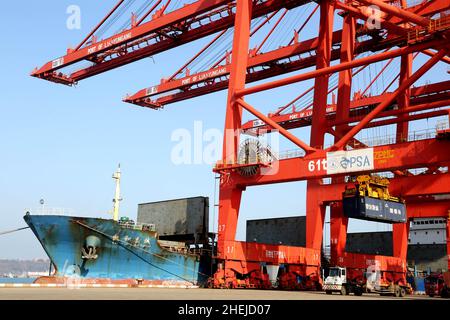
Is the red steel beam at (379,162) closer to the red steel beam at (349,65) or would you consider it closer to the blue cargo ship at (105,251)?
the red steel beam at (349,65)

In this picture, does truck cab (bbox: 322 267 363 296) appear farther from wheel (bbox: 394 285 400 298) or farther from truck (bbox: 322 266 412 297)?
wheel (bbox: 394 285 400 298)

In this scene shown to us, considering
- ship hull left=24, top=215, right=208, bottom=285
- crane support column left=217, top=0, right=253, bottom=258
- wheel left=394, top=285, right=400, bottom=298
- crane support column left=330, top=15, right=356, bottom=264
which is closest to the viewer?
ship hull left=24, top=215, right=208, bottom=285

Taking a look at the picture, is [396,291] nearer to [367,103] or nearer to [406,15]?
[406,15]

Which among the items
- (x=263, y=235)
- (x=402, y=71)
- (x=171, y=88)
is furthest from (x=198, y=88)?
(x=402, y=71)

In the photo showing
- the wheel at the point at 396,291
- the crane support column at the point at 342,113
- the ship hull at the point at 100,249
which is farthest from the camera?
the crane support column at the point at 342,113

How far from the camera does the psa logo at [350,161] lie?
23109mm

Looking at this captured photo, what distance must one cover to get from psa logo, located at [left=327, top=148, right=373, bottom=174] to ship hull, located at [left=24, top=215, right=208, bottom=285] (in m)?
9.01

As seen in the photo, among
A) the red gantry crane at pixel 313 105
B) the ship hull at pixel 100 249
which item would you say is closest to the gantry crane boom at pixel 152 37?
the red gantry crane at pixel 313 105

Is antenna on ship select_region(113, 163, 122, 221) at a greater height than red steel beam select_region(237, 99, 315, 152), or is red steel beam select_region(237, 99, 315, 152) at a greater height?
red steel beam select_region(237, 99, 315, 152)

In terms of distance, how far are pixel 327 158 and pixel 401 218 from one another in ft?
15.1

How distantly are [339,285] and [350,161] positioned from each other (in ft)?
18.6

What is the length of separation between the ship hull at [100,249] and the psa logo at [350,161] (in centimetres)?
901

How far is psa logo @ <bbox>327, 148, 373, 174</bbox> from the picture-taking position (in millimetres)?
23109

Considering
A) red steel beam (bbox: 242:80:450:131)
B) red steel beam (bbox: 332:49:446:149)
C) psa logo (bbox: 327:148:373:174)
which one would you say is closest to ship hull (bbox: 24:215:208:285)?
psa logo (bbox: 327:148:373:174)
